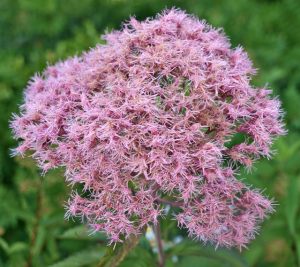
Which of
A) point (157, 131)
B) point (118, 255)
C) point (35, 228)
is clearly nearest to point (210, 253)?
point (118, 255)

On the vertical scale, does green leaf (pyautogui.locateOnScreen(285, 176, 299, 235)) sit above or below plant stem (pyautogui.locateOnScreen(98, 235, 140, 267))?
above

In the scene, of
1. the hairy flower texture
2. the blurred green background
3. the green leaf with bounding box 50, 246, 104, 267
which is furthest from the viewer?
the blurred green background

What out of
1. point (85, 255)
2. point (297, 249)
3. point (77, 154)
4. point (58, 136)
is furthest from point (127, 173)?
point (297, 249)

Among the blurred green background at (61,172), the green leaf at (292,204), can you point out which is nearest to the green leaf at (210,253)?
the blurred green background at (61,172)

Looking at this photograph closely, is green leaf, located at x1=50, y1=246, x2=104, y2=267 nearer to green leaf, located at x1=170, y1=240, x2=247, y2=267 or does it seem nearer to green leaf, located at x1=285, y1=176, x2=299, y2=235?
green leaf, located at x1=170, y1=240, x2=247, y2=267

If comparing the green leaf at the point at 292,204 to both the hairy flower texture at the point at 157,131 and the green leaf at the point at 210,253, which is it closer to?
the green leaf at the point at 210,253

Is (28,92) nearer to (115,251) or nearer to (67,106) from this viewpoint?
(67,106)

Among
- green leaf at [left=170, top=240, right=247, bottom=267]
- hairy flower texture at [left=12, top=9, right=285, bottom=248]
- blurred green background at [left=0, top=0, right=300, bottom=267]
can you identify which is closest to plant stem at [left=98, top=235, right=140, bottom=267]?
hairy flower texture at [left=12, top=9, right=285, bottom=248]
